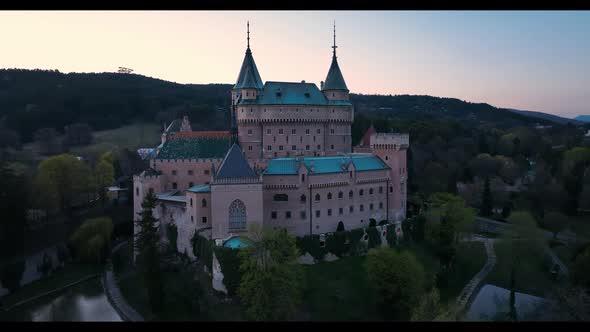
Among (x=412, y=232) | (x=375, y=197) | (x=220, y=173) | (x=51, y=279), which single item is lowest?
(x=51, y=279)

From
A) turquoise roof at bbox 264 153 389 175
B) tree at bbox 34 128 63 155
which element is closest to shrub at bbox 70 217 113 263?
turquoise roof at bbox 264 153 389 175

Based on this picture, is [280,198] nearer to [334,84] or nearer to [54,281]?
[334,84]

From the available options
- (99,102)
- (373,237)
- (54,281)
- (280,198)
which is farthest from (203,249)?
(99,102)

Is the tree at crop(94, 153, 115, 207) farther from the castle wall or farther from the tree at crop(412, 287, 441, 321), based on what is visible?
the tree at crop(412, 287, 441, 321)

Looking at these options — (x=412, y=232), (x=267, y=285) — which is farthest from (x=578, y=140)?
(x=267, y=285)

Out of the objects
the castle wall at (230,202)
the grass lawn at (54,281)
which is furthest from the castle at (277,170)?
the grass lawn at (54,281)
